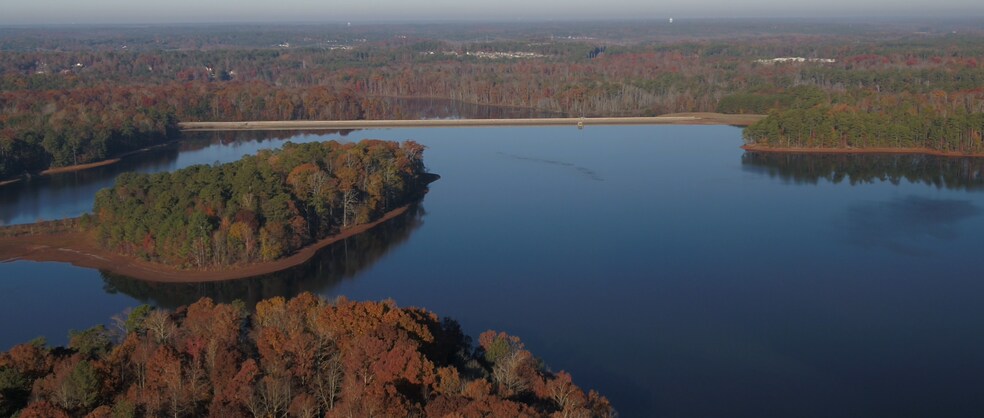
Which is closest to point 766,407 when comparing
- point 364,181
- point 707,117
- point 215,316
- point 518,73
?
point 215,316

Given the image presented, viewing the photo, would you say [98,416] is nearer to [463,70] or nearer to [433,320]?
[433,320]

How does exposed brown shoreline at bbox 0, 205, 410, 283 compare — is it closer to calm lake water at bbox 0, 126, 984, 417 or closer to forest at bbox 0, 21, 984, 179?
calm lake water at bbox 0, 126, 984, 417

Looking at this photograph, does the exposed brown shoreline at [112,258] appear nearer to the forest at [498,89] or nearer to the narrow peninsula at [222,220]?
the narrow peninsula at [222,220]

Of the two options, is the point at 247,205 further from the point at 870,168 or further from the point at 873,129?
the point at 873,129

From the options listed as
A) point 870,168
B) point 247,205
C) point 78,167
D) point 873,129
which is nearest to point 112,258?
point 247,205

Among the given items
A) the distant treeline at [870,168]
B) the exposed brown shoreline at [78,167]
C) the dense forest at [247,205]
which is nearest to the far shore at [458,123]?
the exposed brown shoreline at [78,167]

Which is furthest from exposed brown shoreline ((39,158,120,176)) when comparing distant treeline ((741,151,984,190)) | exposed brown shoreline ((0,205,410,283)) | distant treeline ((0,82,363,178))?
distant treeline ((741,151,984,190))

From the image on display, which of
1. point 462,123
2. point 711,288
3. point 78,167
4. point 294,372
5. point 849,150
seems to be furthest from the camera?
point 462,123
